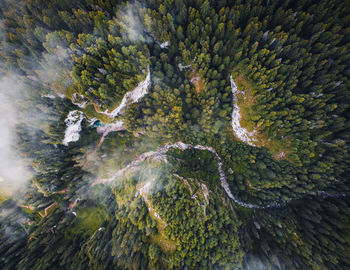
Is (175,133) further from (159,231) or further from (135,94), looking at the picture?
(159,231)

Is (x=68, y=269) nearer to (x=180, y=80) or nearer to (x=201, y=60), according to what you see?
(x=180, y=80)

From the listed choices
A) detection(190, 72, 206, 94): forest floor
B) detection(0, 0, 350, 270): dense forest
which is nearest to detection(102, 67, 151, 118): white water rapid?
detection(0, 0, 350, 270): dense forest

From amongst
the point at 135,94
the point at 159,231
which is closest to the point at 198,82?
the point at 135,94

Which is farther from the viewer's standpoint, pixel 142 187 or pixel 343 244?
pixel 142 187

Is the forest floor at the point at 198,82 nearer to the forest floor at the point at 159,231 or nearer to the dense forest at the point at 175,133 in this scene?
the dense forest at the point at 175,133

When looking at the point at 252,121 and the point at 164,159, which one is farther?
the point at 164,159

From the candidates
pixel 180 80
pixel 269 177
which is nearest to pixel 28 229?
pixel 180 80

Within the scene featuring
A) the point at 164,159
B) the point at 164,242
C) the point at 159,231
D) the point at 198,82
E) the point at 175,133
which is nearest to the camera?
the point at 164,242
